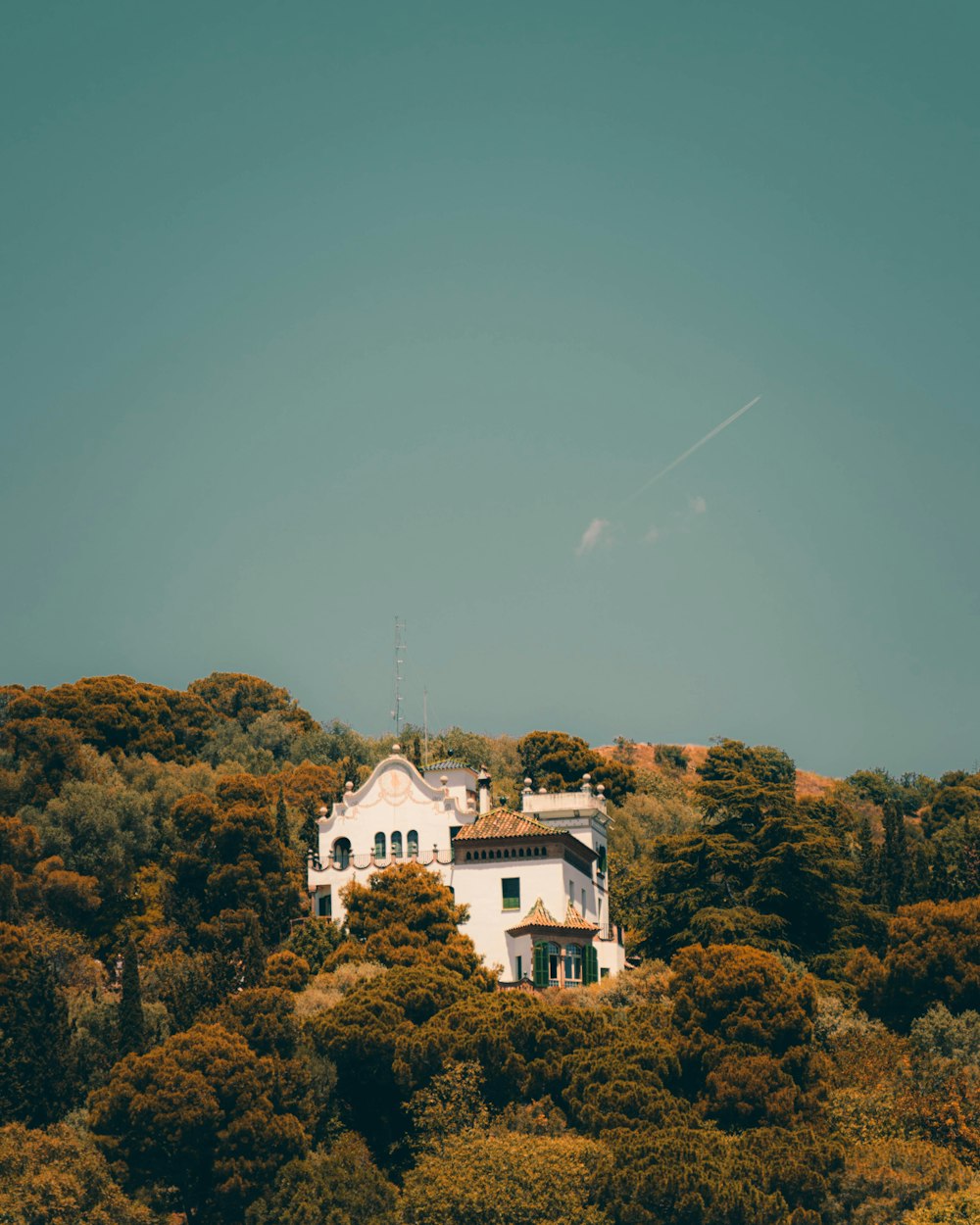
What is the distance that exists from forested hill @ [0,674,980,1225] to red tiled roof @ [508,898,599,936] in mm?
2583

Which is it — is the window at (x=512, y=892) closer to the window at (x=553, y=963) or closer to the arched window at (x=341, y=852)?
the window at (x=553, y=963)

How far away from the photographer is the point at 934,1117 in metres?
63.8

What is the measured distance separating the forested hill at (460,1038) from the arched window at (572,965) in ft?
8.90

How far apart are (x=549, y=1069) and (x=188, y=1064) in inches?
507

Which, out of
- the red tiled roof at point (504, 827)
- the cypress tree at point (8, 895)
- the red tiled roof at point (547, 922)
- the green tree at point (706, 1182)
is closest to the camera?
the green tree at point (706, 1182)

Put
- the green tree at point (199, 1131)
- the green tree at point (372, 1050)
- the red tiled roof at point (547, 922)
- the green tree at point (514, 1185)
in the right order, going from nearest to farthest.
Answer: the green tree at point (514, 1185) → the green tree at point (199, 1131) → the green tree at point (372, 1050) → the red tiled roof at point (547, 922)

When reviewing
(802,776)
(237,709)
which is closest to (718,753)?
(802,776)

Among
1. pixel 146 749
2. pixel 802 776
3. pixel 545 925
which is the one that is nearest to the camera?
pixel 545 925

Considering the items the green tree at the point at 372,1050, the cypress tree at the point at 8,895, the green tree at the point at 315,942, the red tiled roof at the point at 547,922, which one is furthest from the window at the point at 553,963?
the cypress tree at the point at 8,895

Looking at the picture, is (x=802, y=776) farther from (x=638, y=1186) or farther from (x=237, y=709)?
(x=638, y=1186)

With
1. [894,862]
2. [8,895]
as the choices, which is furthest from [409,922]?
[894,862]

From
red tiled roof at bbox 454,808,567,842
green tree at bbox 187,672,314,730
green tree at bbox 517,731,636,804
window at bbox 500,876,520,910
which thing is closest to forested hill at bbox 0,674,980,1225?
window at bbox 500,876,520,910

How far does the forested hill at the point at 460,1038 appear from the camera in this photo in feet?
201

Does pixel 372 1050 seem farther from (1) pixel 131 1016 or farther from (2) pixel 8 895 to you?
(2) pixel 8 895
